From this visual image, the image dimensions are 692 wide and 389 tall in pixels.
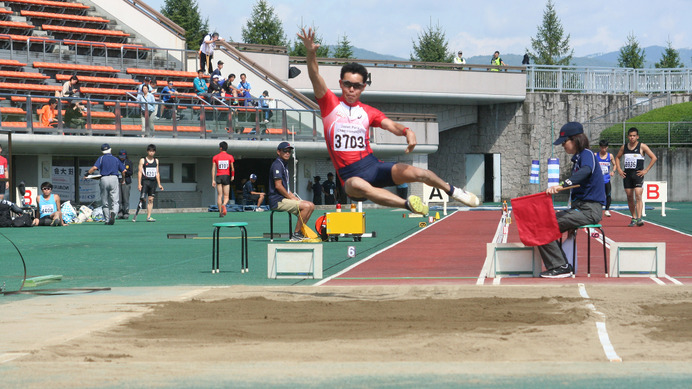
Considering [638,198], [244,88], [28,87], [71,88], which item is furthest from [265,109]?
[638,198]

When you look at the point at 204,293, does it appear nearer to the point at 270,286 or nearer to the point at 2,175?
the point at 270,286

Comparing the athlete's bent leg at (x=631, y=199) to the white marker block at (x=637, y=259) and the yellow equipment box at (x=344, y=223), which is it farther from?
the white marker block at (x=637, y=259)

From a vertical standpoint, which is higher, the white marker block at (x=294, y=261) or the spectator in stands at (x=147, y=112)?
the spectator in stands at (x=147, y=112)

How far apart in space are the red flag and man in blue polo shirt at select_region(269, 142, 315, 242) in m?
6.10

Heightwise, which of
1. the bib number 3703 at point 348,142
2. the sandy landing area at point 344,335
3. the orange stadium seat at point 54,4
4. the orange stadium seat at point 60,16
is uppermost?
the orange stadium seat at point 54,4

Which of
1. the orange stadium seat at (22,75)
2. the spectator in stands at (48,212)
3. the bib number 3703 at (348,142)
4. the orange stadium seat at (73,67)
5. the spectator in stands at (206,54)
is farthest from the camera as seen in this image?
the spectator in stands at (206,54)

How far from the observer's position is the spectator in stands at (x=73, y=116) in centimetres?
3338

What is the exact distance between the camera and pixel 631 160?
74.9 feet

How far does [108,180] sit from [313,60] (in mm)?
18908

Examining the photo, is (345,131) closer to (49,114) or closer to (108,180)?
(108,180)

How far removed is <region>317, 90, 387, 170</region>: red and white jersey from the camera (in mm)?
10523

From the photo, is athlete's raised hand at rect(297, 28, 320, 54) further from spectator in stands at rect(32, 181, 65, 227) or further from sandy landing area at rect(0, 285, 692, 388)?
spectator in stands at rect(32, 181, 65, 227)

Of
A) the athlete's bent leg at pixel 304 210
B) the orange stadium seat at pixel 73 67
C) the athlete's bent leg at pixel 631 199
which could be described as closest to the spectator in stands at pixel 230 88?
the orange stadium seat at pixel 73 67

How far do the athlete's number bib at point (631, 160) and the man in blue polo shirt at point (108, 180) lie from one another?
46.9ft
